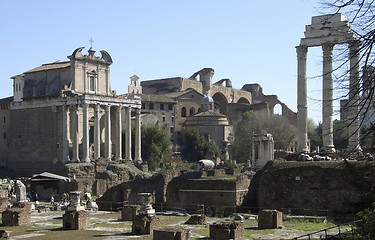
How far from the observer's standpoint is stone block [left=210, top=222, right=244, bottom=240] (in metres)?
18.7

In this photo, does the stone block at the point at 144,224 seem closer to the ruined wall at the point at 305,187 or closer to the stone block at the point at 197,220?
the stone block at the point at 197,220

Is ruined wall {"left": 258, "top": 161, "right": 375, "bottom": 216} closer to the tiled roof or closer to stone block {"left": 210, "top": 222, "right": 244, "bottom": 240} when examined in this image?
stone block {"left": 210, "top": 222, "right": 244, "bottom": 240}

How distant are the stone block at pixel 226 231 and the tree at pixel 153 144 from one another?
3822 centimetres

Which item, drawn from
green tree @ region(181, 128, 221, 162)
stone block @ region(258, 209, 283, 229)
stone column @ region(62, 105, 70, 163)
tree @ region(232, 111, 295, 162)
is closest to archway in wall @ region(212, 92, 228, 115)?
green tree @ region(181, 128, 221, 162)

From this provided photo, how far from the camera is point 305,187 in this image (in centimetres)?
2527

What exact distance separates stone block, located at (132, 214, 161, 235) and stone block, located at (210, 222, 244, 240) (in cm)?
261

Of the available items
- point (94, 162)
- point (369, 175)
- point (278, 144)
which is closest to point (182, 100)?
point (278, 144)

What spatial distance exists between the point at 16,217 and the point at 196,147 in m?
43.2

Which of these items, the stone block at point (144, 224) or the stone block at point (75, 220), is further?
the stone block at point (75, 220)

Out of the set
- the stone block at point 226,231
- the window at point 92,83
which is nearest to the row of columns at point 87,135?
the window at point 92,83

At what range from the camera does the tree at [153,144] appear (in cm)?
5744

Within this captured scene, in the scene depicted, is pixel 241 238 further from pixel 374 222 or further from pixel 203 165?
pixel 203 165

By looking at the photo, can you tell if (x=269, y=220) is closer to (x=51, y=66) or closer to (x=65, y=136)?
(x=65, y=136)

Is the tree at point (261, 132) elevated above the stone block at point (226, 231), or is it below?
above
